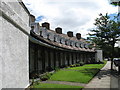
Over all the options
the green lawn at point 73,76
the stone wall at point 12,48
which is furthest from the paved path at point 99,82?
the stone wall at point 12,48

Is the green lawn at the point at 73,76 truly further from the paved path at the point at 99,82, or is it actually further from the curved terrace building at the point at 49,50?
the curved terrace building at the point at 49,50

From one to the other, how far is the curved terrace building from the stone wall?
2.62 meters

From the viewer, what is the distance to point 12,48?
6.46 m

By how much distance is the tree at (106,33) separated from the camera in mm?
21125

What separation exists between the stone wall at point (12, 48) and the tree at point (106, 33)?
15785mm

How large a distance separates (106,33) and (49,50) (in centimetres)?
917

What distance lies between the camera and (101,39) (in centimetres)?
2238

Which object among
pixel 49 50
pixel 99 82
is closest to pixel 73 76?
pixel 99 82

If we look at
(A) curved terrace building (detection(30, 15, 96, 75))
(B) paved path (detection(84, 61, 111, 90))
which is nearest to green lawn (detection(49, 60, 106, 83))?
(B) paved path (detection(84, 61, 111, 90))

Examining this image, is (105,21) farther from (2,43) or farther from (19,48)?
(2,43)

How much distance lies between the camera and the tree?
21.1 m

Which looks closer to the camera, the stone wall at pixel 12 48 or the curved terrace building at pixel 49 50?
the stone wall at pixel 12 48

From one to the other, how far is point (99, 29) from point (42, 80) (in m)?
14.0

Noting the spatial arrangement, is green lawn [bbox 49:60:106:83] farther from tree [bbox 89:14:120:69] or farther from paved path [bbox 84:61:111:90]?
tree [bbox 89:14:120:69]
